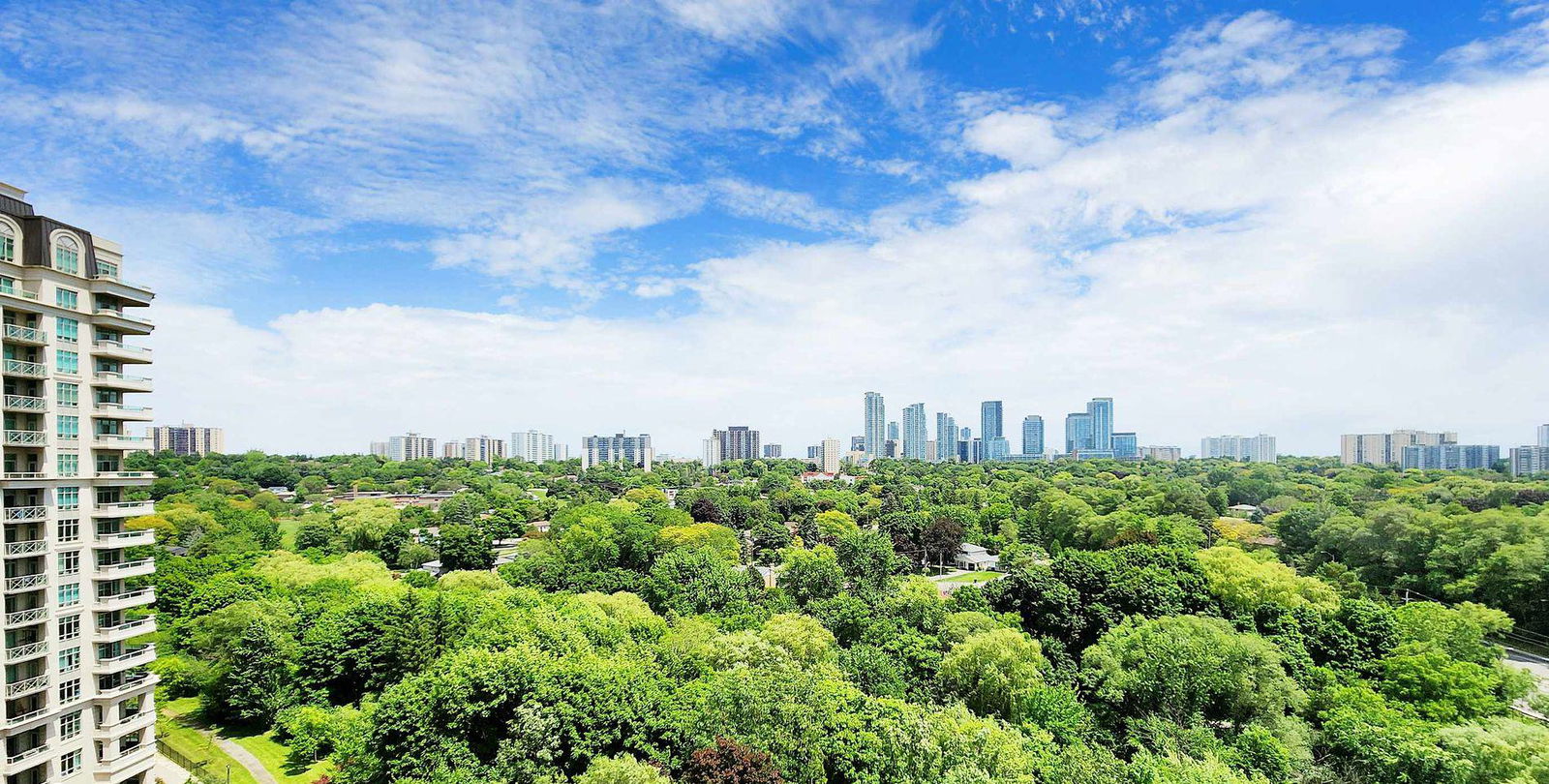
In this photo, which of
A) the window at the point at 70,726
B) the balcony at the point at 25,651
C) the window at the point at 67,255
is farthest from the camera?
the window at the point at 67,255

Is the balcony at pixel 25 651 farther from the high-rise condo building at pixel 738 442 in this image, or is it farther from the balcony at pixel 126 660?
the high-rise condo building at pixel 738 442

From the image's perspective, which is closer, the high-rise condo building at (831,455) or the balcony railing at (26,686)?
the balcony railing at (26,686)

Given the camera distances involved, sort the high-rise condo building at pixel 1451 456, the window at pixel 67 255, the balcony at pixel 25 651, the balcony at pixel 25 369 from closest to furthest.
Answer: the balcony at pixel 25 651
the balcony at pixel 25 369
the window at pixel 67 255
the high-rise condo building at pixel 1451 456

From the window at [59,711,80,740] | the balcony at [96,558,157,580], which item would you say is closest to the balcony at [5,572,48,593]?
the balcony at [96,558,157,580]

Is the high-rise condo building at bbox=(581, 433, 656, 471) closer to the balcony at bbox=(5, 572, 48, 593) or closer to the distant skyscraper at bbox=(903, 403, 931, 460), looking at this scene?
the distant skyscraper at bbox=(903, 403, 931, 460)

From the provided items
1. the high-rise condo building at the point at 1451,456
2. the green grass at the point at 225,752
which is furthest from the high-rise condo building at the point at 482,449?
the high-rise condo building at the point at 1451,456

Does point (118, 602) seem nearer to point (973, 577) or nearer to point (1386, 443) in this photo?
point (973, 577)

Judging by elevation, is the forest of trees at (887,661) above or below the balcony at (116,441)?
below

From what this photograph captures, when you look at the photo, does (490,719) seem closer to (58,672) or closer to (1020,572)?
(58,672)
